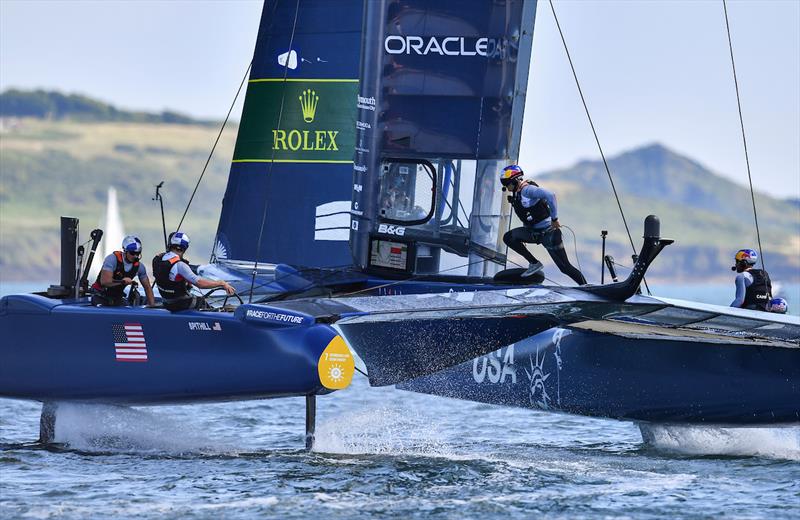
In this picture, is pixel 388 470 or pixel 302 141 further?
pixel 302 141

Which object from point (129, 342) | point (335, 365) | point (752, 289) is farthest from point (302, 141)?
point (335, 365)

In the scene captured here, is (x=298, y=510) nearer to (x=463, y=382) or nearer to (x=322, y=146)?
(x=463, y=382)

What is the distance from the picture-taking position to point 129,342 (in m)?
8.68

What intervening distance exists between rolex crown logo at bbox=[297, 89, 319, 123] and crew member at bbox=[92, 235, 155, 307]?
3.71 meters

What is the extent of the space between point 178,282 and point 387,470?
1829 mm

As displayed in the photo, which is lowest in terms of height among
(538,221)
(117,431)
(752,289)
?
(117,431)

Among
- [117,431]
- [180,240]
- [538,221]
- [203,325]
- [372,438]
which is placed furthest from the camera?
[372,438]

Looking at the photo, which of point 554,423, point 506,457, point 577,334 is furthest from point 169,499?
point 554,423

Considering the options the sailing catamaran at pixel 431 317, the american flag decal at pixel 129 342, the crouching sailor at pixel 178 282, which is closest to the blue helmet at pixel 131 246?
the crouching sailor at pixel 178 282

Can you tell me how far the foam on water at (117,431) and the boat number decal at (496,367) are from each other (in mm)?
1983

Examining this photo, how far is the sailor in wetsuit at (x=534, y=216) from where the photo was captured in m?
9.19

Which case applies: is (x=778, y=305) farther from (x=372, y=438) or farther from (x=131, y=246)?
(x=131, y=246)

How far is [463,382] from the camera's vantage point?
34.1ft

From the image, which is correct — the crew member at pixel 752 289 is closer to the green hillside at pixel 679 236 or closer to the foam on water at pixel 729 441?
the foam on water at pixel 729 441
